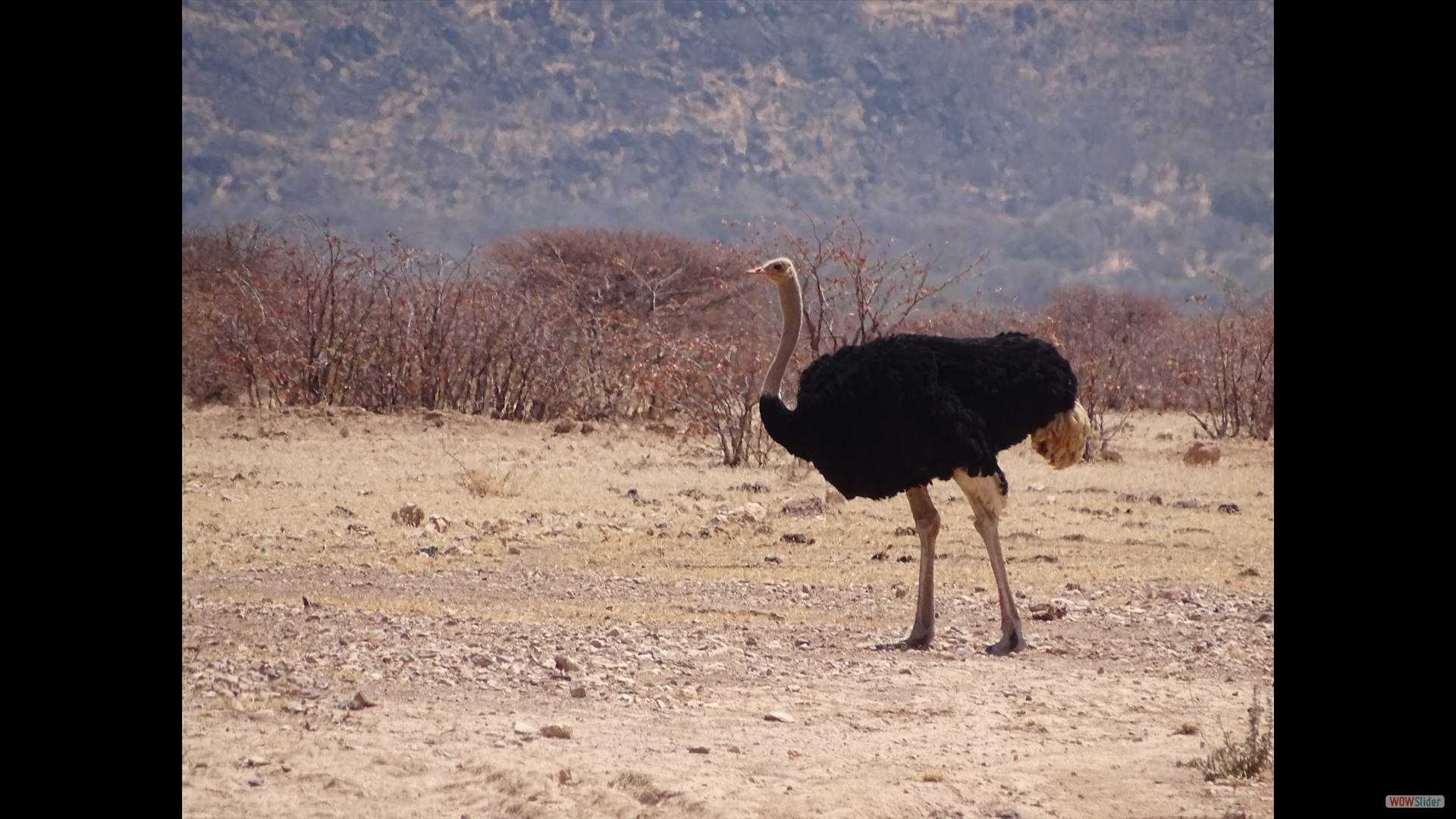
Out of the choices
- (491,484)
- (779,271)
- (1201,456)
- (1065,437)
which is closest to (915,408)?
(1065,437)

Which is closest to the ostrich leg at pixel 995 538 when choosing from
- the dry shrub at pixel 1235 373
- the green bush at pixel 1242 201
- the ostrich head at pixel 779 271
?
the ostrich head at pixel 779 271

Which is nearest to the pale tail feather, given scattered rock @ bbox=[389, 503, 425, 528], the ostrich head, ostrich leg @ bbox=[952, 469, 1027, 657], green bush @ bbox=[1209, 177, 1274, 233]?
ostrich leg @ bbox=[952, 469, 1027, 657]

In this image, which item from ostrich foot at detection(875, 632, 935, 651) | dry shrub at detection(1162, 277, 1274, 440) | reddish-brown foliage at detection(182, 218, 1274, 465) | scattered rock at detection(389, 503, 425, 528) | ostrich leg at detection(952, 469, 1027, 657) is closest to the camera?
ostrich leg at detection(952, 469, 1027, 657)

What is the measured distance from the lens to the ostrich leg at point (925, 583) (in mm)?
6648

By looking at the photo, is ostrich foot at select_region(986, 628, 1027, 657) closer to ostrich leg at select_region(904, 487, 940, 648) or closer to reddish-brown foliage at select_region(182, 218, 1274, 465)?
ostrich leg at select_region(904, 487, 940, 648)

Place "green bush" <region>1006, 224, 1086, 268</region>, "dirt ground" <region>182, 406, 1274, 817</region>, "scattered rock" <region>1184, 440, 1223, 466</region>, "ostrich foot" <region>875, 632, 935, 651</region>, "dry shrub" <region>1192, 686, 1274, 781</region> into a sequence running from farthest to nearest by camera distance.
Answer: "green bush" <region>1006, 224, 1086, 268</region>
"scattered rock" <region>1184, 440, 1223, 466</region>
"ostrich foot" <region>875, 632, 935, 651</region>
"dry shrub" <region>1192, 686, 1274, 781</region>
"dirt ground" <region>182, 406, 1274, 817</region>

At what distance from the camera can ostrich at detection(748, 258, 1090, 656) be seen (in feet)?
21.4

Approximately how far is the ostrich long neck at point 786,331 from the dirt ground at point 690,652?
3.46ft

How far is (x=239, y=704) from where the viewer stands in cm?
490

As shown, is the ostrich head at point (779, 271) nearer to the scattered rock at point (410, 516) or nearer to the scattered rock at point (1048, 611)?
the scattered rock at point (1048, 611)

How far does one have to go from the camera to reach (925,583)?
21.9 ft
